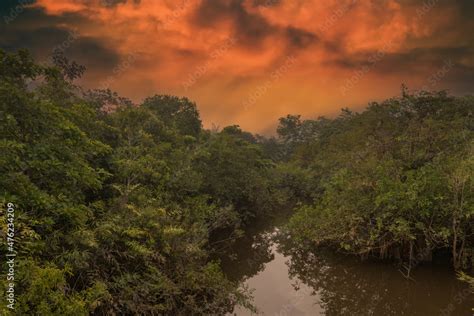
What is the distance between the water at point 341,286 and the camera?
12961mm

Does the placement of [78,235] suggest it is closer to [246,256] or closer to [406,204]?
[406,204]

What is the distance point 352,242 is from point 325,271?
1.76 meters

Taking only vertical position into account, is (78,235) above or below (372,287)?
above

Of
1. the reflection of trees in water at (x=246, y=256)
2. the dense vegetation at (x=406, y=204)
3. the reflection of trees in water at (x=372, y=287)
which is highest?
the dense vegetation at (x=406, y=204)

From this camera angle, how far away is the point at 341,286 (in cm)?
1495

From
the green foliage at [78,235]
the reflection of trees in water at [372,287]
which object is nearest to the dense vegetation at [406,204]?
the reflection of trees in water at [372,287]

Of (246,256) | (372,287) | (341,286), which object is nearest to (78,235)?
(341,286)

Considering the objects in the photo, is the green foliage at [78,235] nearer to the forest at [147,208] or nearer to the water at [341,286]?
the forest at [147,208]

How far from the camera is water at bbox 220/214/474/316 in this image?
13.0m

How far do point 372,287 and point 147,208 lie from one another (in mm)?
9218

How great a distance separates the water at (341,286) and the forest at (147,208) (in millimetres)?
710

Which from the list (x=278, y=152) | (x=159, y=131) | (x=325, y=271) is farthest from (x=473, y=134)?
(x=278, y=152)

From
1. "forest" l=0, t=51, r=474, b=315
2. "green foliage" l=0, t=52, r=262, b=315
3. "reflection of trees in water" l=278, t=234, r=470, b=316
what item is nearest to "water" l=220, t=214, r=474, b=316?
"reflection of trees in water" l=278, t=234, r=470, b=316

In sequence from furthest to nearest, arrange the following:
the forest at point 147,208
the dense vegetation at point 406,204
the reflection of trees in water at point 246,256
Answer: the reflection of trees in water at point 246,256 → the dense vegetation at point 406,204 → the forest at point 147,208
